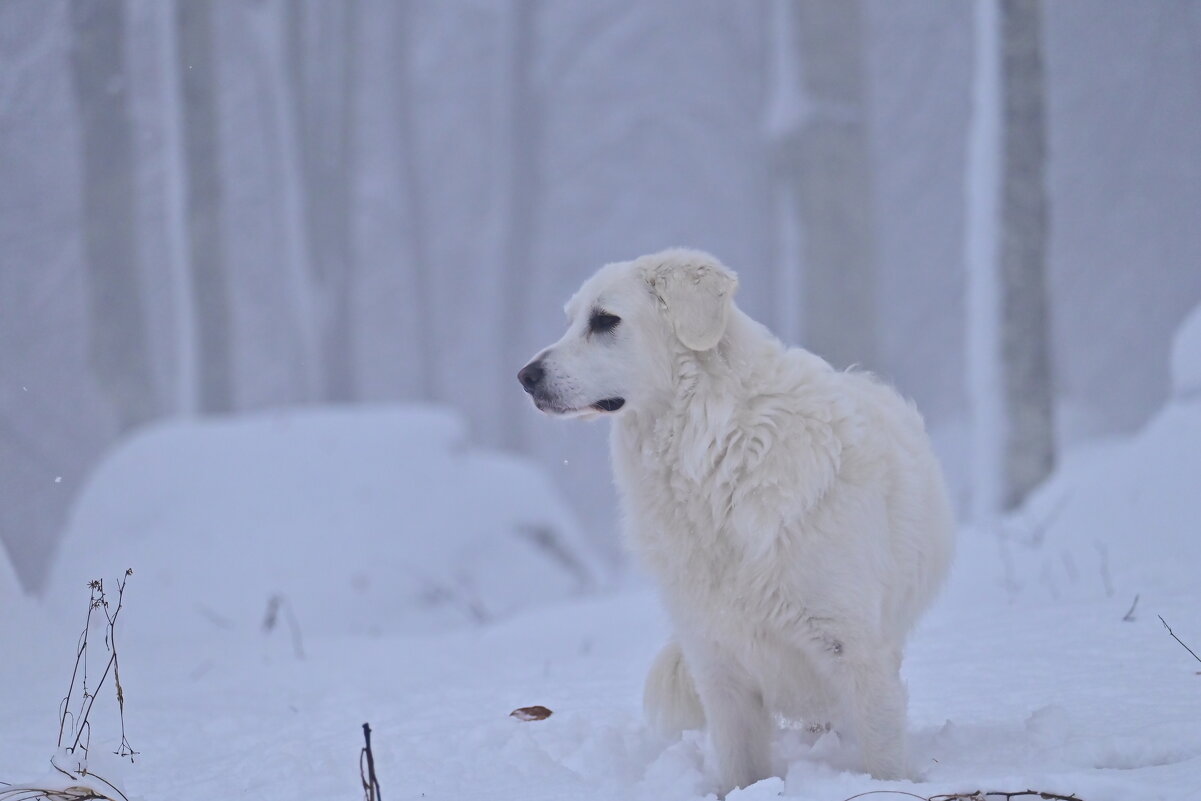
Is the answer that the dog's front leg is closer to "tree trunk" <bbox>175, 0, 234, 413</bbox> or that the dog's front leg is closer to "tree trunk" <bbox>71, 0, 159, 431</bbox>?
"tree trunk" <bbox>71, 0, 159, 431</bbox>

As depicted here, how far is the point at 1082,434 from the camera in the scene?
2011cm

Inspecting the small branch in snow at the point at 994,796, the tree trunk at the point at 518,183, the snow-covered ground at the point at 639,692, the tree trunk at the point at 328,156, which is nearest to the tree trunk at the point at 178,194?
the tree trunk at the point at 328,156

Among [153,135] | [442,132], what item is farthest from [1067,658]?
[442,132]

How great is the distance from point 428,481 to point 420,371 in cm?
1492

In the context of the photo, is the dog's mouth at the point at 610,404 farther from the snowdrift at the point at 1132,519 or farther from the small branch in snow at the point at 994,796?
the snowdrift at the point at 1132,519

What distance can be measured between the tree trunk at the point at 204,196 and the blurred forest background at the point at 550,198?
0.03m

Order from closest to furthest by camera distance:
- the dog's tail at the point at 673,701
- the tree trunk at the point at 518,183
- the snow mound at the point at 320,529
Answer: the dog's tail at the point at 673,701, the snow mound at the point at 320,529, the tree trunk at the point at 518,183

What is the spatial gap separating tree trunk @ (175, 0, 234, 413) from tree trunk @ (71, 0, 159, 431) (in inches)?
28.0

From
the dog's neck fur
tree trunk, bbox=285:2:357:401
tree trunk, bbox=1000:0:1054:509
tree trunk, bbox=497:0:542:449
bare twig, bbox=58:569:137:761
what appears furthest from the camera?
tree trunk, bbox=497:0:542:449

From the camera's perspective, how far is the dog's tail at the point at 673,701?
329 centimetres

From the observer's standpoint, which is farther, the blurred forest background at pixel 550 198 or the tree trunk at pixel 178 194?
the tree trunk at pixel 178 194

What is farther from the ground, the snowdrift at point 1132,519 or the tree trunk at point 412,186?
the tree trunk at point 412,186

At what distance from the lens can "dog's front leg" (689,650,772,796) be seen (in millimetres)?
2982

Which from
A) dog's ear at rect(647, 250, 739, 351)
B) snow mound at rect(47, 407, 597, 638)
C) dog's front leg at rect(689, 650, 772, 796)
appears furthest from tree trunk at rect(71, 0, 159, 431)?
dog's front leg at rect(689, 650, 772, 796)
